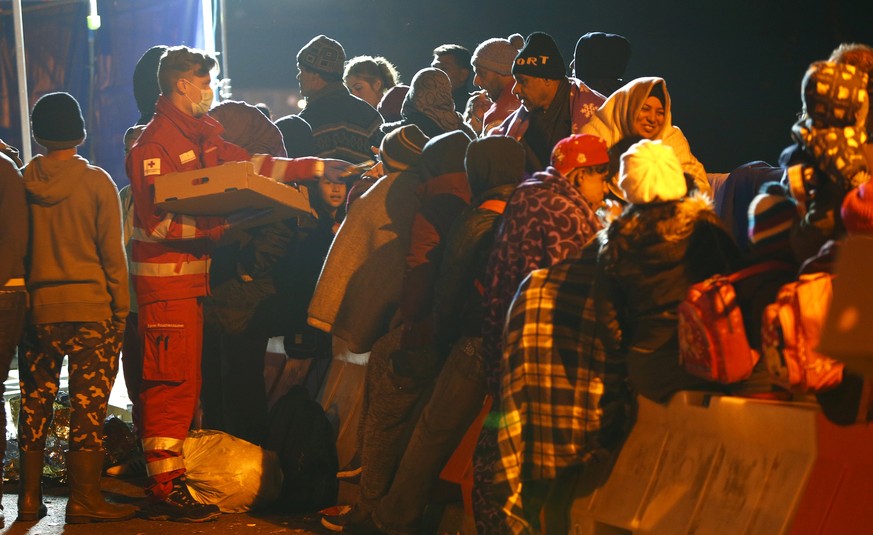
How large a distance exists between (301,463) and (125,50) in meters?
8.48

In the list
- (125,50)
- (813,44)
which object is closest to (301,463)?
(813,44)

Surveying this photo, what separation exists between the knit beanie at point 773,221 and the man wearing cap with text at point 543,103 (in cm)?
298

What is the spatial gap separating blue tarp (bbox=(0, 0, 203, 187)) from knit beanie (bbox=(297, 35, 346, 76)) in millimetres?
5468

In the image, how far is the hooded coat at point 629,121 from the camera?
22.8 feet

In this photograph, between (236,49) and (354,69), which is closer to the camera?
(354,69)

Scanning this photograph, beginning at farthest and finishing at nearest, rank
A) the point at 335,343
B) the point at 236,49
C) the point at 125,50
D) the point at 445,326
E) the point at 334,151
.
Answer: the point at 236,49
the point at 125,50
the point at 334,151
the point at 335,343
the point at 445,326

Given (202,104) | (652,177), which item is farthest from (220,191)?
(652,177)

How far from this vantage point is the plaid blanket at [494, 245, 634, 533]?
5230 millimetres

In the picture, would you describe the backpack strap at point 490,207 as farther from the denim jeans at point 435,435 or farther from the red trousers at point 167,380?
the red trousers at point 167,380

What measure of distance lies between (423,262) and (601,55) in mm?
2629

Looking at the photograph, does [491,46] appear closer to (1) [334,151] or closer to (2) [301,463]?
(1) [334,151]

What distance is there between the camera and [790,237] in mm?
4461

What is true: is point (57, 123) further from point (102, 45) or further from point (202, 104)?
point (102, 45)

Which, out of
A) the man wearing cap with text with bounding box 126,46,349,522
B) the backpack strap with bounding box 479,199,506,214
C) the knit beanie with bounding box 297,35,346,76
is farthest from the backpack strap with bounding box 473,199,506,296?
the knit beanie with bounding box 297,35,346,76
